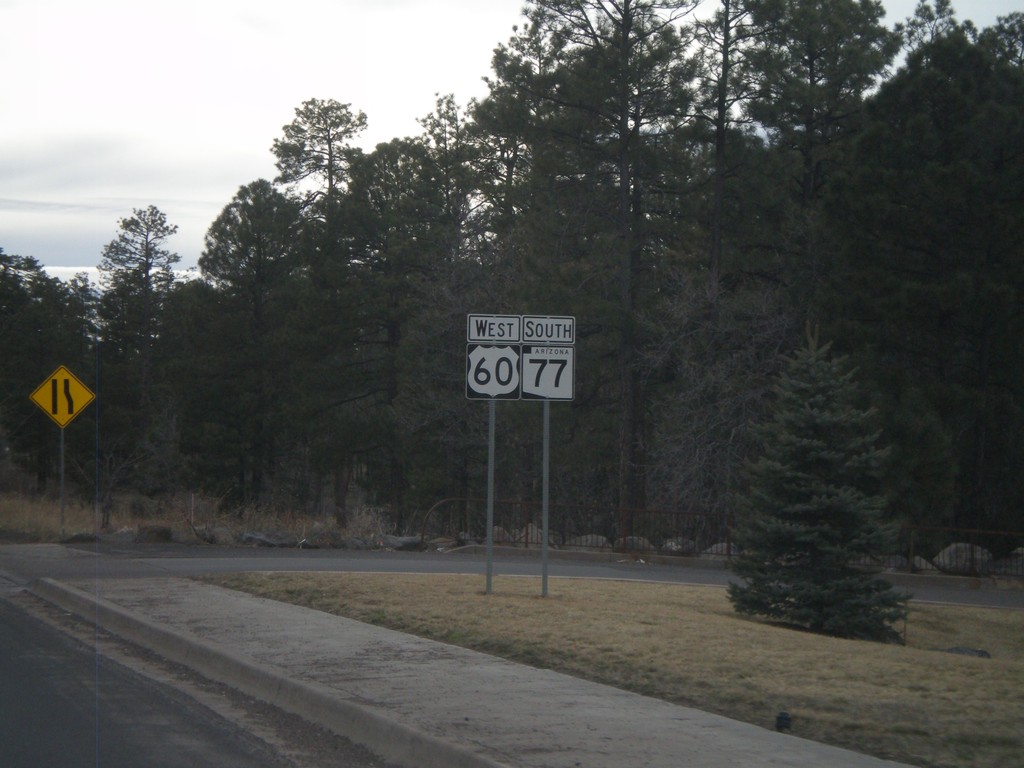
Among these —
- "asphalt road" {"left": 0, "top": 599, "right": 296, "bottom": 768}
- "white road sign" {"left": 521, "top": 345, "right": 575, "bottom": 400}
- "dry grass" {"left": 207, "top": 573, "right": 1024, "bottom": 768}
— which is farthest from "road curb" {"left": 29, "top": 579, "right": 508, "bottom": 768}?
"white road sign" {"left": 521, "top": 345, "right": 575, "bottom": 400}

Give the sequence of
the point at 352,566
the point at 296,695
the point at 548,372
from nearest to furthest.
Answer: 1. the point at 296,695
2. the point at 548,372
3. the point at 352,566

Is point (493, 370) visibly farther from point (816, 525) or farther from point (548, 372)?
point (816, 525)

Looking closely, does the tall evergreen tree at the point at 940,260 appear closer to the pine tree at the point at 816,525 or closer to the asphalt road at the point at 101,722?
the pine tree at the point at 816,525

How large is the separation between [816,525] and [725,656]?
20.0 ft

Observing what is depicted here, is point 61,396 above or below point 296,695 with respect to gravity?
above

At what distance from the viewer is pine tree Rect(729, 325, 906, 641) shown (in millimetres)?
15508

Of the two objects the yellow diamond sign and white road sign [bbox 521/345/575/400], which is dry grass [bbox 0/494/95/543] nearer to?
the yellow diamond sign

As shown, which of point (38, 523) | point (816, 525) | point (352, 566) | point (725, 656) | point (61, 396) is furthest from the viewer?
point (38, 523)

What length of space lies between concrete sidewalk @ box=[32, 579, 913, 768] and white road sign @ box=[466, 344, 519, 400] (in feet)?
11.1

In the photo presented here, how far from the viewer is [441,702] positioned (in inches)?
328

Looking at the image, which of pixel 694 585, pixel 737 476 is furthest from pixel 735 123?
pixel 694 585

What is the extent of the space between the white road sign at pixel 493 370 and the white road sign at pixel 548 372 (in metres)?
0.15

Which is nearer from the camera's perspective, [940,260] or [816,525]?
[816,525]

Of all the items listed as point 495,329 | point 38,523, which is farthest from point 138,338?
point 495,329
